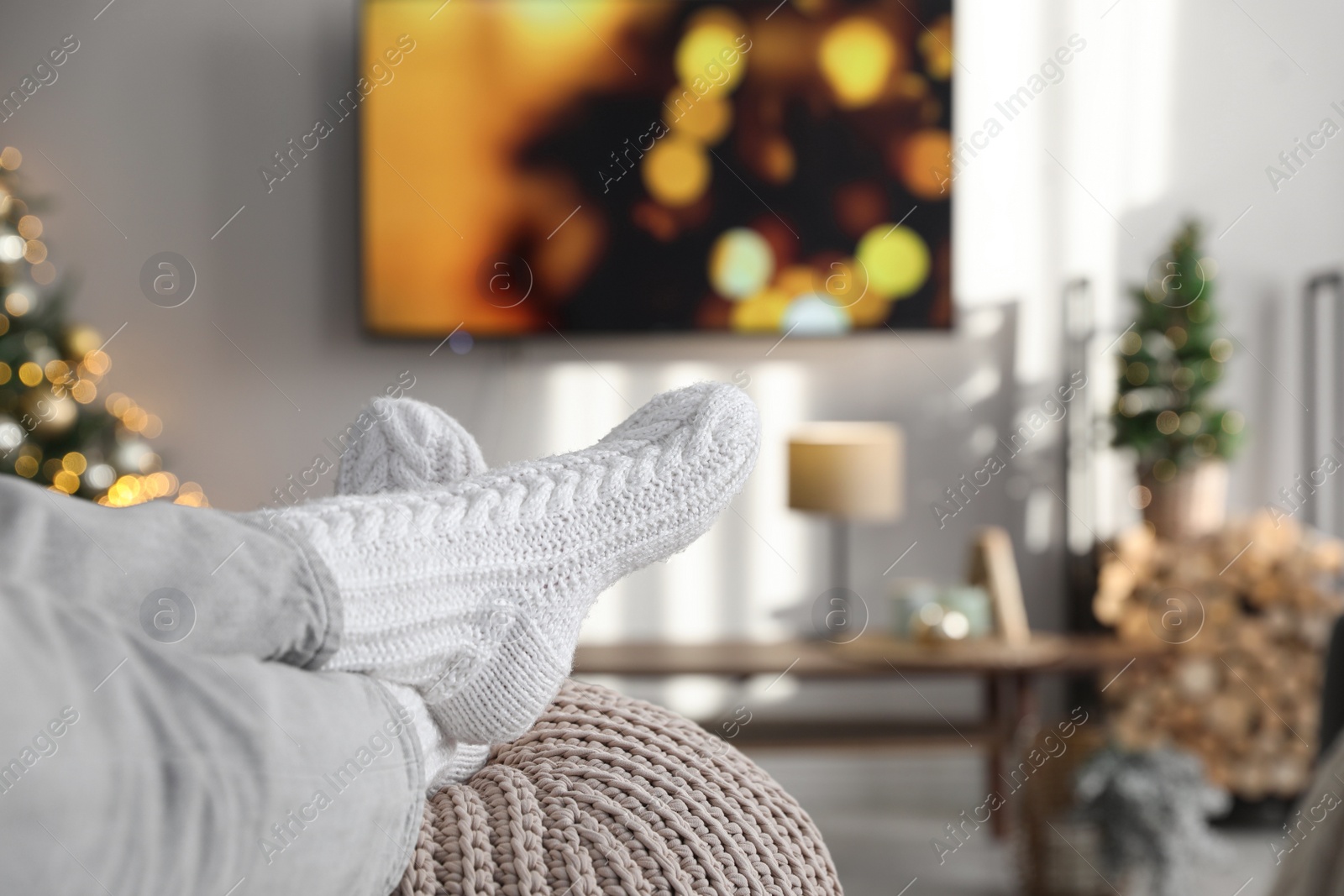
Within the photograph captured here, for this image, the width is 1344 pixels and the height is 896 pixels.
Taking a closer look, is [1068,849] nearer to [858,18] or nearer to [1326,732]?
[1326,732]

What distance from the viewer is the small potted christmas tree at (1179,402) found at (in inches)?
90.0

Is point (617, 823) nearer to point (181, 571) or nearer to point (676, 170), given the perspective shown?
point (181, 571)

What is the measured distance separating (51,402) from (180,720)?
6.50ft

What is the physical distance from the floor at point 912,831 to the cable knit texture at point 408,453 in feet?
5.05

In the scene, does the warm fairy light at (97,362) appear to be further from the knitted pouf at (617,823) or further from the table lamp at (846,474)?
the knitted pouf at (617,823)

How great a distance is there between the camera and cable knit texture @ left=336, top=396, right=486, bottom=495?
0.74m

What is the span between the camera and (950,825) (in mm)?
2473

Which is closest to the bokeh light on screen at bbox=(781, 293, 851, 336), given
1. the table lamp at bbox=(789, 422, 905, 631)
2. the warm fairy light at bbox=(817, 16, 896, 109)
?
the table lamp at bbox=(789, 422, 905, 631)

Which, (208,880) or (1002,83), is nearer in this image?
(208,880)

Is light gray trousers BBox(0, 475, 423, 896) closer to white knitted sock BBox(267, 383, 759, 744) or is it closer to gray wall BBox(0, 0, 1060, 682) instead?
white knitted sock BBox(267, 383, 759, 744)

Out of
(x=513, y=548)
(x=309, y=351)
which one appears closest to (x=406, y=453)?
(x=513, y=548)

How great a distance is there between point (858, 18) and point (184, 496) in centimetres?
193

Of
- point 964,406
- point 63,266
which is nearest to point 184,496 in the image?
point 63,266

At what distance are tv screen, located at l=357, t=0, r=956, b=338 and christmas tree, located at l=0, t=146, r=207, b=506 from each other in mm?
619
